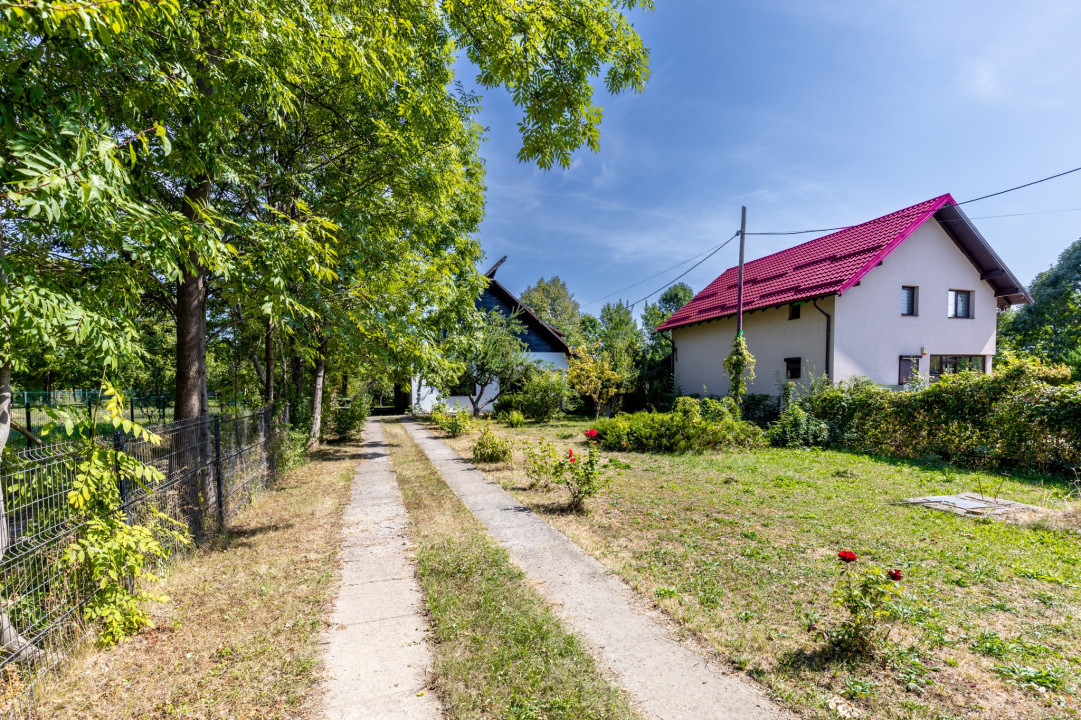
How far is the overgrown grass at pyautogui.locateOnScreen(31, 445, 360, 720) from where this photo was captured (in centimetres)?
286

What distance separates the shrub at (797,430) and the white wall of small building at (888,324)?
354cm

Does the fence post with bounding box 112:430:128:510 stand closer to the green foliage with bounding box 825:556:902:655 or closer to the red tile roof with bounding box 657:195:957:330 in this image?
the green foliage with bounding box 825:556:902:655

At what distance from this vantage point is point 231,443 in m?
7.04

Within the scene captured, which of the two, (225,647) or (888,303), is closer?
(225,647)

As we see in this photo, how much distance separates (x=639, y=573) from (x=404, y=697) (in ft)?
8.71

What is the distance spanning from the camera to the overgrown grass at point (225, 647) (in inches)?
113

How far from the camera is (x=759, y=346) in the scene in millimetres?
19906

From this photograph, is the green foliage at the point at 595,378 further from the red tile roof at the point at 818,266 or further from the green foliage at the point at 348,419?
the green foliage at the point at 348,419

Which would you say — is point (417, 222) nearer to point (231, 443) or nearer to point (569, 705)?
point (231, 443)

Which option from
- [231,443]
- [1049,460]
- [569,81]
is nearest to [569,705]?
[569,81]

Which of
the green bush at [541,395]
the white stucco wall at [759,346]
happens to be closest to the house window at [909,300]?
the white stucco wall at [759,346]

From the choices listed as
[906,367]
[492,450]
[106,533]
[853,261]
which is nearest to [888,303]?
[853,261]

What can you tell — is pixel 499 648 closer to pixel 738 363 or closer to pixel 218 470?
pixel 218 470

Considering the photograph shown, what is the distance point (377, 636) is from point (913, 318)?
21.3m
